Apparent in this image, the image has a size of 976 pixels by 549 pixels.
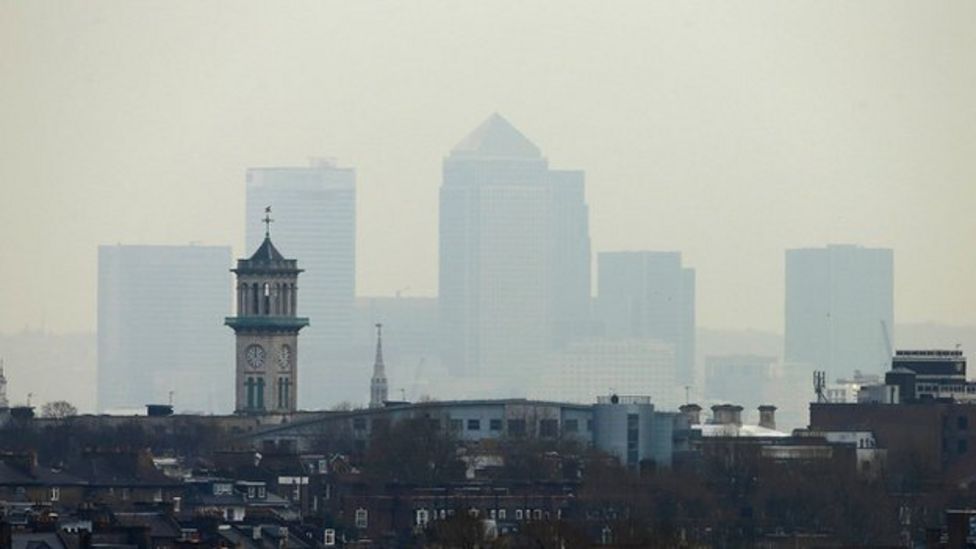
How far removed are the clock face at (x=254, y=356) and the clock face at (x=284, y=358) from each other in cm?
60

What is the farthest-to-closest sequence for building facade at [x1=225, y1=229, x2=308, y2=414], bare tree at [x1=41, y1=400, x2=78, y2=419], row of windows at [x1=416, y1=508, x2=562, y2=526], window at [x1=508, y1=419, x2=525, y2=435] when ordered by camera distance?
bare tree at [x1=41, y1=400, x2=78, y2=419] → building facade at [x1=225, y1=229, x2=308, y2=414] → window at [x1=508, y1=419, x2=525, y2=435] → row of windows at [x1=416, y1=508, x2=562, y2=526]

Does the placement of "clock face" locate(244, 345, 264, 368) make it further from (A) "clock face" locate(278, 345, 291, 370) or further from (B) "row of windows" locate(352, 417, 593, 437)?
(B) "row of windows" locate(352, 417, 593, 437)

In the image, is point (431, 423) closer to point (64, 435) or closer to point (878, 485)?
point (64, 435)

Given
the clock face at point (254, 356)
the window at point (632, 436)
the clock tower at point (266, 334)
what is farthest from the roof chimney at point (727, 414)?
the window at point (632, 436)

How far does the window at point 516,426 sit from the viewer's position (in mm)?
162500

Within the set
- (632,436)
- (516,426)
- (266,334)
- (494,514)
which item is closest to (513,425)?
(516,426)

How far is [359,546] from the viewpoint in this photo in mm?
107188

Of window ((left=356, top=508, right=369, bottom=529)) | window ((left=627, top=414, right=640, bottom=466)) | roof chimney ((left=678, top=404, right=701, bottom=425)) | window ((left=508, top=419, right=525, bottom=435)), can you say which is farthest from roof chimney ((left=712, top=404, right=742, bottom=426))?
window ((left=356, top=508, right=369, bottom=529))

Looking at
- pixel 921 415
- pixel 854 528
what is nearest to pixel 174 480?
pixel 854 528

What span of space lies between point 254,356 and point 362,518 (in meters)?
61.8

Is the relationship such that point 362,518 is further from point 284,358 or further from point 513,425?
point 284,358

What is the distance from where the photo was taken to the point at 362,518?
401 feet

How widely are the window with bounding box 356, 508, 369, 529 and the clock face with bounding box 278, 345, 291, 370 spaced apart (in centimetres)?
6032

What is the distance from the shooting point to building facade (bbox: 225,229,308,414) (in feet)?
594
